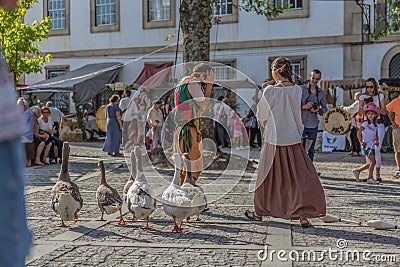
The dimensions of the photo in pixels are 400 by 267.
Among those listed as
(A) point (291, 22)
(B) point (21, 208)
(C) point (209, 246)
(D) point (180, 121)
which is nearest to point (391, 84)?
(A) point (291, 22)

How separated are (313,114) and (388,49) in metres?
16.5

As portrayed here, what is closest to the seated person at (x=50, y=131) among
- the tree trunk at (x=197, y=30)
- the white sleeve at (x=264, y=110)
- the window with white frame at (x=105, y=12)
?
the tree trunk at (x=197, y=30)

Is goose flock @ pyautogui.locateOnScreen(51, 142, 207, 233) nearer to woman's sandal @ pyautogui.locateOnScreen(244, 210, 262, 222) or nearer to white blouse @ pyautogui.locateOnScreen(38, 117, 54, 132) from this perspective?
woman's sandal @ pyautogui.locateOnScreen(244, 210, 262, 222)

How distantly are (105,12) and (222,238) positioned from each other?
87.3 feet

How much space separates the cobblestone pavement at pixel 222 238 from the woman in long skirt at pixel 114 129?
7.80 m

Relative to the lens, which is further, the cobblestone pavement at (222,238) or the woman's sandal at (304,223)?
the woman's sandal at (304,223)

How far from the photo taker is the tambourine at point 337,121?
18.6m

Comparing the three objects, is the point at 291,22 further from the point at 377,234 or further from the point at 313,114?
the point at 377,234

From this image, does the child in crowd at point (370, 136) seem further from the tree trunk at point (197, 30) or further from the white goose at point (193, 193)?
the white goose at point (193, 193)

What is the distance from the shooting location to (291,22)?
2792 cm

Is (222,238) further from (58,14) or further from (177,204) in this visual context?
(58,14)

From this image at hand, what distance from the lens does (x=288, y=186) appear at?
7.32 metres

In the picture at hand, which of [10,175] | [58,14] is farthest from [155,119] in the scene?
[10,175]

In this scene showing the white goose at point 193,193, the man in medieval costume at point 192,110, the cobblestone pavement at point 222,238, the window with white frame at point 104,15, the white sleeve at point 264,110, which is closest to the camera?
the cobblestone pavement at point 222,238
